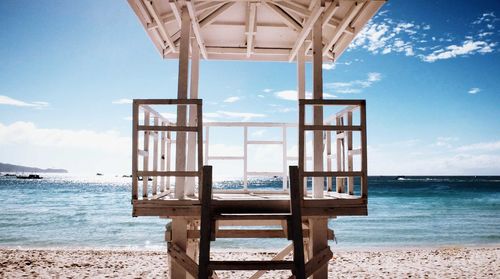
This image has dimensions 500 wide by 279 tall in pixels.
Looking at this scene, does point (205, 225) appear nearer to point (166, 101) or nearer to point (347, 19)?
point (166, 101)

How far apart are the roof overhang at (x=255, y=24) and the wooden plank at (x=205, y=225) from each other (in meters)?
2.44

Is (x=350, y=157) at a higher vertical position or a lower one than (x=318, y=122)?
lower

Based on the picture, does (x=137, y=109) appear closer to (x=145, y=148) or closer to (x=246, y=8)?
(x=145, y=148)

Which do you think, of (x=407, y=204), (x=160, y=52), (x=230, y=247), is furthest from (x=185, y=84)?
(x=407, y=204)

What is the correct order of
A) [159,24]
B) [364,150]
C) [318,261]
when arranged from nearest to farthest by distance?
[364,150]
[318,261]
[159,24]

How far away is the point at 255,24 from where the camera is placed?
6.36m

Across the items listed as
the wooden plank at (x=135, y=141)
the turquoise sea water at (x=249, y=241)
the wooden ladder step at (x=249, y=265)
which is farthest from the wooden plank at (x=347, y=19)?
the turquoise sea water at (x=249, y=241)

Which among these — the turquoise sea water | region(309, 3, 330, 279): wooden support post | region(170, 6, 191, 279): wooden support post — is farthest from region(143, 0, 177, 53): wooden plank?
the turquoise sea water

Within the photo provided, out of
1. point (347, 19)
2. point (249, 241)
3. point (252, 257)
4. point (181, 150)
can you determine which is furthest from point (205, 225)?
point (249, 241)

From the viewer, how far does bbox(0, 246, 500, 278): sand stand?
12.3m

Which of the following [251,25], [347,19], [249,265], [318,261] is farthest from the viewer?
[251,25]

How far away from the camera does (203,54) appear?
725cm

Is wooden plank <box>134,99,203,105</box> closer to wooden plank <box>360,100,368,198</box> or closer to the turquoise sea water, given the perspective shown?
wooden plank <box>360,100,368,198</box>

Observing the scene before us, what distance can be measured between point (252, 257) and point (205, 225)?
42.4ft
